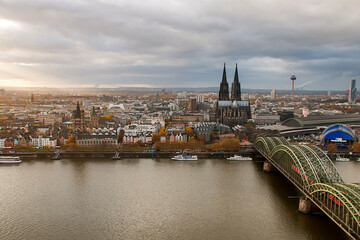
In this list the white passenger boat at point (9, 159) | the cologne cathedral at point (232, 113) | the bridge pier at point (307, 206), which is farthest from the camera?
the cologne cathedral at point (232, 113)

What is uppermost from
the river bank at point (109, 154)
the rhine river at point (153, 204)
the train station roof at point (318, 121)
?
the train station roof at point (318, 121)

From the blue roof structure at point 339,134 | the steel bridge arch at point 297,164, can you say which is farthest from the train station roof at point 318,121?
the steel bridge arch at point 297,164

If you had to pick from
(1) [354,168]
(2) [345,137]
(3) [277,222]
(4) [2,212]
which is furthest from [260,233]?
(2) [345,137]

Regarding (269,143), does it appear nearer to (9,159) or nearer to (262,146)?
(262,146)

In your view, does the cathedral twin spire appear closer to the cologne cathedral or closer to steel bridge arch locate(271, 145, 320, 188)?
the cologne cathedral

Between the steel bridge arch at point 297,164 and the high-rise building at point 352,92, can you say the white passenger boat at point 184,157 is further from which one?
the high-rise building at point 352,92

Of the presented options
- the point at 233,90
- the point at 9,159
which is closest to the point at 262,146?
the point at 9,159

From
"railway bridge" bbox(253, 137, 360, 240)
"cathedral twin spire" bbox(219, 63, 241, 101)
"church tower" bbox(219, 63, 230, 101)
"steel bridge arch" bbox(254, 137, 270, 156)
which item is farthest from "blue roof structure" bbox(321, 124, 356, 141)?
"church tower" bbox(219, 63, 230, 101)

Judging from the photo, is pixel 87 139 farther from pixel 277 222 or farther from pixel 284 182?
pixel 277 222
